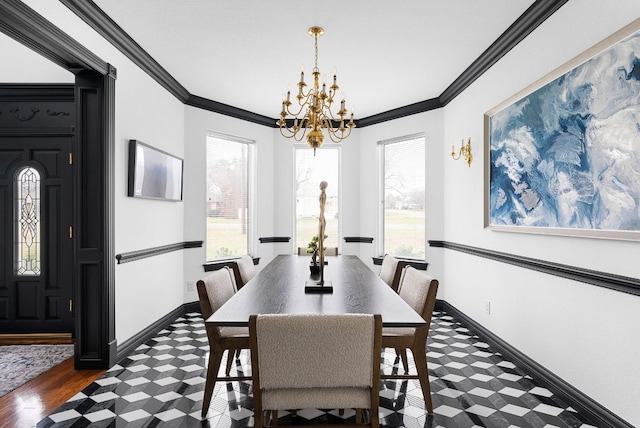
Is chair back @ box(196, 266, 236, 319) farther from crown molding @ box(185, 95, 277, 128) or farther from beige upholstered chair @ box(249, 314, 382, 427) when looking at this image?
crown molding @ box(185, 95, 277, 128)

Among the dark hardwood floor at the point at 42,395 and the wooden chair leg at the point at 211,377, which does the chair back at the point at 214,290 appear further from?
the dark hardwood floor at the point at 42,395

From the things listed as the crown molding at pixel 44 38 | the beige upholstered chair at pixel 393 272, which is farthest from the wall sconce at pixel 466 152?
the crown molding at pixel 44 38

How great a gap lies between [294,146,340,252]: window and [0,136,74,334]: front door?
10.3 ft

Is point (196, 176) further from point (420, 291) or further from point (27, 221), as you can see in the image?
point (420, 291)

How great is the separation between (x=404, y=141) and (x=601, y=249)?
373 centimetres

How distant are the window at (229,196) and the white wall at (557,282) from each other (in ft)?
9.96

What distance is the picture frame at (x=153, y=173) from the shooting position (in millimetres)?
3646

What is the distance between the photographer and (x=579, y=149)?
251 cm

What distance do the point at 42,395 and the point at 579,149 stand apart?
3.74 m

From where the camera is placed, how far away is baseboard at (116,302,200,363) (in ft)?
11.5

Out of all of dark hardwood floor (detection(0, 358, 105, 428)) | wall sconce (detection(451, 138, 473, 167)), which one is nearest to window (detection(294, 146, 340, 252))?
wall sconce (detection(451, 138, 473, 167))

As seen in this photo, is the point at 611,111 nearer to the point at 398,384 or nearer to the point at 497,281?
the point at 497,281

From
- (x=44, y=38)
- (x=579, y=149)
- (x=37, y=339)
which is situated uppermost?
(x=44, y=38)

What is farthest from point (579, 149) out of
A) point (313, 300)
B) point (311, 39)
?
point (311, 39)
